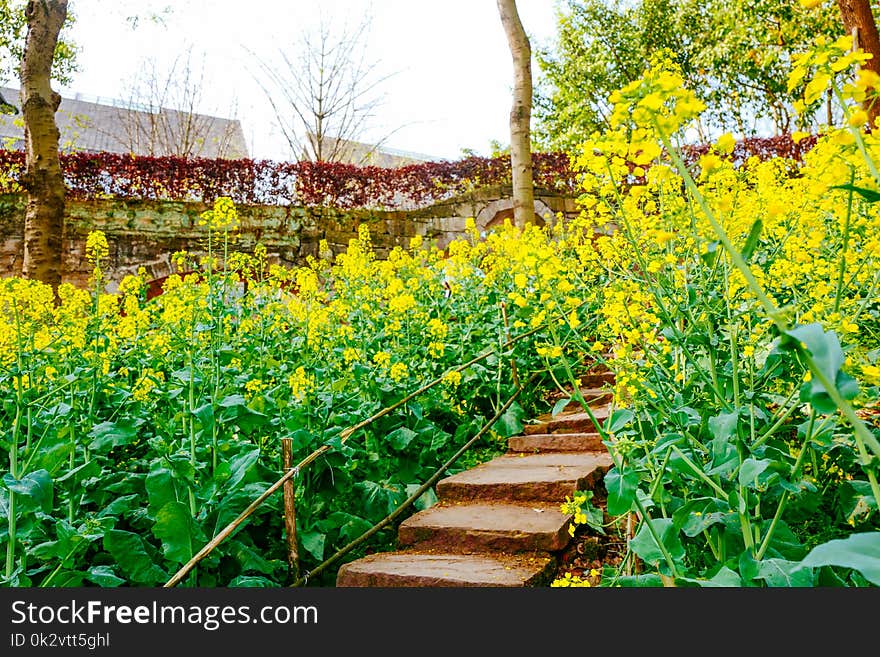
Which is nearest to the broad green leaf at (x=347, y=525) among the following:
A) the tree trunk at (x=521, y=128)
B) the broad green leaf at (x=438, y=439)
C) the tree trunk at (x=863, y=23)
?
the broad green leaf at (x=438, y=439)

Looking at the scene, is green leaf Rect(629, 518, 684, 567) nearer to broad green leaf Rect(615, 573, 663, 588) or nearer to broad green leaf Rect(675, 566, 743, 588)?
broad green leaf Rect(615, 573, 663, 588)

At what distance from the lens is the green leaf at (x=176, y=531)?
2.28 meters

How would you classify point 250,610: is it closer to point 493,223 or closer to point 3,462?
point 3,462

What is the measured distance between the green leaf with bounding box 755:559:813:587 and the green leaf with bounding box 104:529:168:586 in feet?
6.41

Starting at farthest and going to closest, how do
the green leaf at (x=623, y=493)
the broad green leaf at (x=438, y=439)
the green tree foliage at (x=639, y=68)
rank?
the green tree foliage at (x=639, y=68) → the broad green leaf at (x=438, y=439) → the green leaf at (x=623, y=493)

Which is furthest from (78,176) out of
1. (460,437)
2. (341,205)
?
(460,437)

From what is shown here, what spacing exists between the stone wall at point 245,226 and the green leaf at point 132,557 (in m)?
7.46

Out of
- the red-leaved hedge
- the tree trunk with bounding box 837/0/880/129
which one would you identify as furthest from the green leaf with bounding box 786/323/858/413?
the red-leaved hedge

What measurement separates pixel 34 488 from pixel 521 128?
5.89 meters

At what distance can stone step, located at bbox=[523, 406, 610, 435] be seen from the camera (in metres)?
3.74

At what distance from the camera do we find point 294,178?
10.5m

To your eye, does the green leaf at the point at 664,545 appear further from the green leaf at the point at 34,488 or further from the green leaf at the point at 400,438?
the green leaf at the point at 34,488

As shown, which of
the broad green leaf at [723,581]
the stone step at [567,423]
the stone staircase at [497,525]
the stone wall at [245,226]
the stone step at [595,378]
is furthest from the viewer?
the stone wall at [245,226]

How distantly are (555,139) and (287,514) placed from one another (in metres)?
15.0
